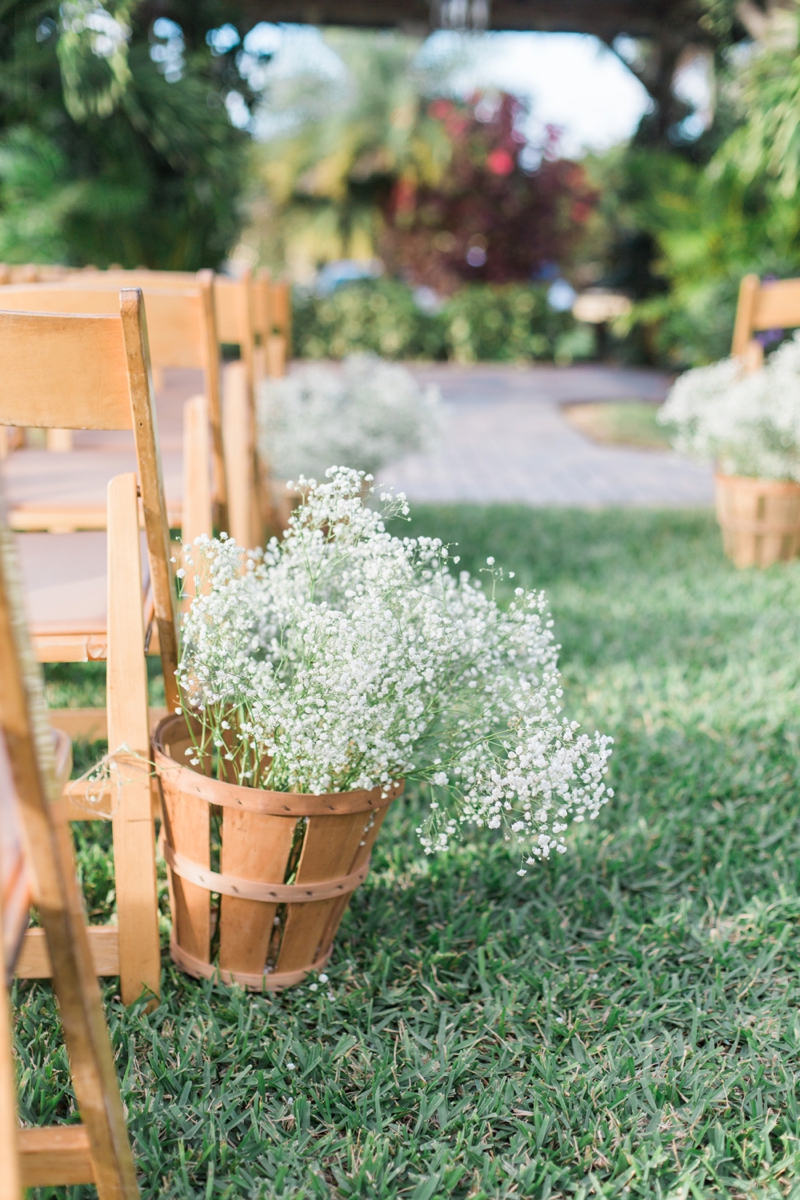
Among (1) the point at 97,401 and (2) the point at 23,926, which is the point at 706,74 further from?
(2) the point at 23,926

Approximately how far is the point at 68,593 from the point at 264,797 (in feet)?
1.88

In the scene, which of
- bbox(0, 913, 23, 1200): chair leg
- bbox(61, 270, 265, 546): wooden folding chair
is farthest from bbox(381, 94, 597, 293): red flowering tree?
bbox(0, 913, 23, 1200): chair leg

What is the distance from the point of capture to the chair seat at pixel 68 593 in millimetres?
1560

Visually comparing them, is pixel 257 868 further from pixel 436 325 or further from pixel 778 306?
pixel 436 325

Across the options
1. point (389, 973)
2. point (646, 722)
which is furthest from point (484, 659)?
point (646, 722)

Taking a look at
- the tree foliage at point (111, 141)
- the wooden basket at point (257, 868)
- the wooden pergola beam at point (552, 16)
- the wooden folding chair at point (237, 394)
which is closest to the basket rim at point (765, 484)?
the wooden folding chair at point (237, 394)

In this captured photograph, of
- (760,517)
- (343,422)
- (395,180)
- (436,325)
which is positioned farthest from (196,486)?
(395,180)

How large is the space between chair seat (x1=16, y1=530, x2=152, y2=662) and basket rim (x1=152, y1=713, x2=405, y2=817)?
0.24m

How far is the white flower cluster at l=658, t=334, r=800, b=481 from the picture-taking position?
357 centimetres

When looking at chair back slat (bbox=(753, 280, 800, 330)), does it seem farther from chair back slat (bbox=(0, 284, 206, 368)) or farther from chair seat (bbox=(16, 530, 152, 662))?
chair seat (bbox=(16, 530, 152, 662))

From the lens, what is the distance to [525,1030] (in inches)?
61.4

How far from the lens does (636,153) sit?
1039cm

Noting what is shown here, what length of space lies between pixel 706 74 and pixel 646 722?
30.9 ft

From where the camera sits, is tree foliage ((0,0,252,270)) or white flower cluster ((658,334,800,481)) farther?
tree foliage ((0,0,252,270))
